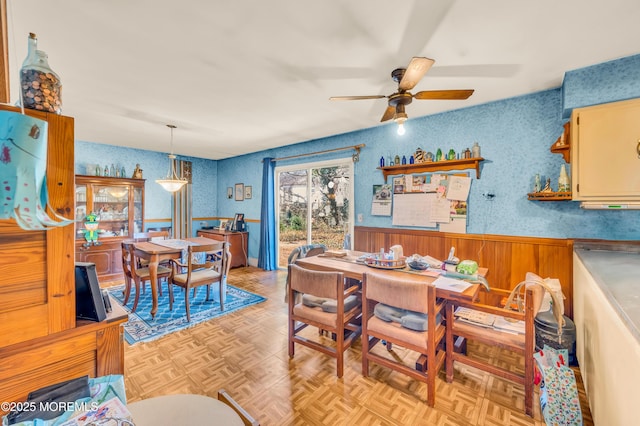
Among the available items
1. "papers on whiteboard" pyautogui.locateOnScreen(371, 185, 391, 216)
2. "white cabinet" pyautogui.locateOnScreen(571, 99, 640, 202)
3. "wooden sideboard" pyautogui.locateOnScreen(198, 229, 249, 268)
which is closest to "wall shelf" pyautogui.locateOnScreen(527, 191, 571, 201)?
"white cabinet" pyautogui.locateOnScreen(571, 99, 640, 202)

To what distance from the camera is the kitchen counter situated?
1.05 m

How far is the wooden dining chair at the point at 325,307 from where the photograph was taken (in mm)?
2012

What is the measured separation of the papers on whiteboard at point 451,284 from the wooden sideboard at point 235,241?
4.29 metres

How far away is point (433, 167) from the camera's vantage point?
3.34 meters

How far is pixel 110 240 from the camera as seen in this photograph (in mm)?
4598

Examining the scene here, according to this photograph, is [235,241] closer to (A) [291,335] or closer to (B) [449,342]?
(A) [291,335]

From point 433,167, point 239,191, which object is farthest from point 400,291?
point 239,191

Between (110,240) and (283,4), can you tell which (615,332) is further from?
(110,240)

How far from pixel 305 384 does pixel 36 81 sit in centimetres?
220

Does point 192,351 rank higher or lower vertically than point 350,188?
lower

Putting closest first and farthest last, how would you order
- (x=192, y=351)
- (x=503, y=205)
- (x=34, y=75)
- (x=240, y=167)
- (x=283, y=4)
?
1. (x=34, y=75)
2. (x=283, y=4)
3. (x=192, y=351)
4. (x=503, y=205)
5. (x=240, y=167)

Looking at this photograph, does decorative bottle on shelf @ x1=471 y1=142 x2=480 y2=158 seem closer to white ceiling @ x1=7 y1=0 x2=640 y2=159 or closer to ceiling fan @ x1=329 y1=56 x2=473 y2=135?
white ceiling @ x1=7 y1=0 x2=640 y2=159

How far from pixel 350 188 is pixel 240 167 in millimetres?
3027

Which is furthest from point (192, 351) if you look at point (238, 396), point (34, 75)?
point (34, 75)
